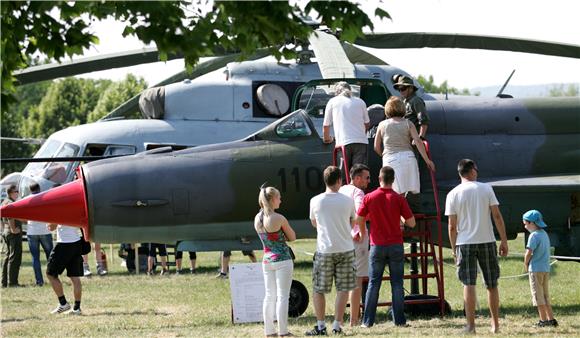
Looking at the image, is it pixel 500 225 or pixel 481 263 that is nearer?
pixel 500 225

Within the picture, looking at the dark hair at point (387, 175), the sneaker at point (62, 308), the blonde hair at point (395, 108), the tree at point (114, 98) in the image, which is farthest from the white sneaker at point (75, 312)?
the tree at point (114, 98)

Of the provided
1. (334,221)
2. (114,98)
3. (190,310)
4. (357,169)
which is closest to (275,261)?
(334,221)

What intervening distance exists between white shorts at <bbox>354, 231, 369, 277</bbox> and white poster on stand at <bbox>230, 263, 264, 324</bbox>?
1.38m

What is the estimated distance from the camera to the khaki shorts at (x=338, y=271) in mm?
11133

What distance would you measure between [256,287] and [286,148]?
1.84 metres

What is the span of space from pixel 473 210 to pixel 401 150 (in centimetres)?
161

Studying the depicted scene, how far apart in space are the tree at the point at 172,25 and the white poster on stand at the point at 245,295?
14.4 ft

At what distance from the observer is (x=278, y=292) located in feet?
36.0

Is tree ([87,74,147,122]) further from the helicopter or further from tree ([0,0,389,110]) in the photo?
tree ([0,0,389,110])

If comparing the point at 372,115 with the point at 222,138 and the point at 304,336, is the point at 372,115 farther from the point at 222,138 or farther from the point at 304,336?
the point at 222,138

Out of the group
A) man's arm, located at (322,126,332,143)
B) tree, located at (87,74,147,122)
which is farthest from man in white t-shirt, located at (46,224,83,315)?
tree, located at (87,74,147,122)

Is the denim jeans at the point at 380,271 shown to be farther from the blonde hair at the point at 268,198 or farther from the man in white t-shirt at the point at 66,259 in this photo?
the man in white t-shirt at the point at 66,259

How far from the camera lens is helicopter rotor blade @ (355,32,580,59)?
60.5 ft

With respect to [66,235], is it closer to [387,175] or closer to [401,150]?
[401,150]
